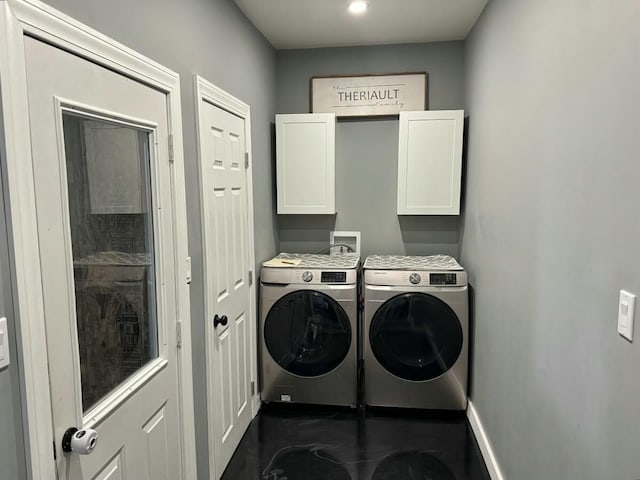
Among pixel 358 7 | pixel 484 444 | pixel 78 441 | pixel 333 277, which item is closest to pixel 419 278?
pixel 333 277

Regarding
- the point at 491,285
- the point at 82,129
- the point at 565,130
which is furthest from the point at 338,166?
the point at 82,129

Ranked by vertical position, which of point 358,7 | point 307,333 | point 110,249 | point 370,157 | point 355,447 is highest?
point 358,7

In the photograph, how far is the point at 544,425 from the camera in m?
1.62

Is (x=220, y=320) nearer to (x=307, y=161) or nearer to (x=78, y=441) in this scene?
(x=78, y=441)

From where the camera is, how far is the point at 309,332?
298cm

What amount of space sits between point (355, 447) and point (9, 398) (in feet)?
6.87

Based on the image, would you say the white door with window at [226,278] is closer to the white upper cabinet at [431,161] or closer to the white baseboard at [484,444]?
the white upper cabinet at [431,161]

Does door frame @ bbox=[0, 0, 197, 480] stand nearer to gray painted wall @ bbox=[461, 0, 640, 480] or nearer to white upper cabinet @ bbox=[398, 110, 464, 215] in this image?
gray painted wall @ bbox=[461, 0, 640, 480]

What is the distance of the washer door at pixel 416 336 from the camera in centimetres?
288

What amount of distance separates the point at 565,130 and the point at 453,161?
1.73 meters

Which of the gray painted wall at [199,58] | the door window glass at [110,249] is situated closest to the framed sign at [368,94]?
the gray painted wall at [199,58]

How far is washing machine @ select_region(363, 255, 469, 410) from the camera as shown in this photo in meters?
2.87

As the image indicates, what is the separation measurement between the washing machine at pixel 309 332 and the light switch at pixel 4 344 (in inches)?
79.2

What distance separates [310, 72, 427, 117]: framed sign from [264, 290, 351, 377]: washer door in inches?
60.5
